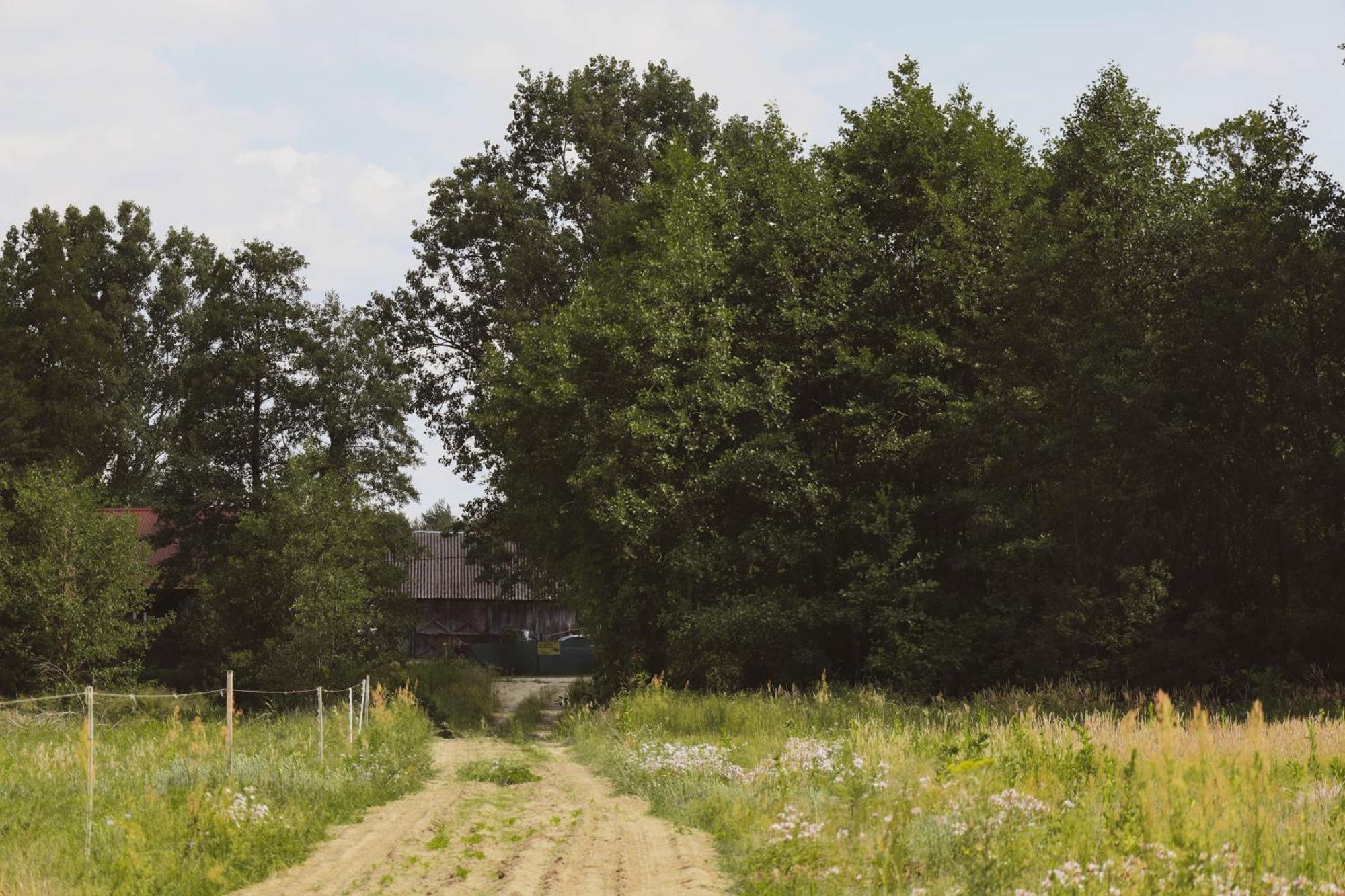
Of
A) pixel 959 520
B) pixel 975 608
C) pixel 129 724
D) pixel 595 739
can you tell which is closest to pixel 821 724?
pixel 595 739

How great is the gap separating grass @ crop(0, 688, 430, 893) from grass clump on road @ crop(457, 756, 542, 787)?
0.59m

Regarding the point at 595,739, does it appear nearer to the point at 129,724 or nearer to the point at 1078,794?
the point at 1078,794

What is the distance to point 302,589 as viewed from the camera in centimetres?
3706

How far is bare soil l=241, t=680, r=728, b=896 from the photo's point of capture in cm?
1002

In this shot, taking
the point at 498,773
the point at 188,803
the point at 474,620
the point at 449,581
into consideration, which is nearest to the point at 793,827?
the point at 188,803

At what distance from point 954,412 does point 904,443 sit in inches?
55.8

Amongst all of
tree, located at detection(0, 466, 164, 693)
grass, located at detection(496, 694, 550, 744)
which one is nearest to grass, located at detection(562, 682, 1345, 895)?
grass, located at detection(496, 694, 550, 744)

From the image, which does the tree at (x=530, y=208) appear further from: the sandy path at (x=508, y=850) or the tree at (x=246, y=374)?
the sandy path at (x=508, y=850)

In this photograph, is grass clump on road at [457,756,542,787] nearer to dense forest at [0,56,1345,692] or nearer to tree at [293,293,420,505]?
dense forest at [0,56,1345,692]

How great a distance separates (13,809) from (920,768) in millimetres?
9541

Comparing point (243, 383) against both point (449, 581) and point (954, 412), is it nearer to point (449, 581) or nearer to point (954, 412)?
point (449, 581)

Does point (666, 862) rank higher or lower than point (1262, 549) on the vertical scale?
lower

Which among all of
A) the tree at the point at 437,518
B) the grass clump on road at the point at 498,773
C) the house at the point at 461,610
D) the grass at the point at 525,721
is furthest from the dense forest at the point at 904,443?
the tree at the point at 437,518

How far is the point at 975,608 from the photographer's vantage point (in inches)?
1069
